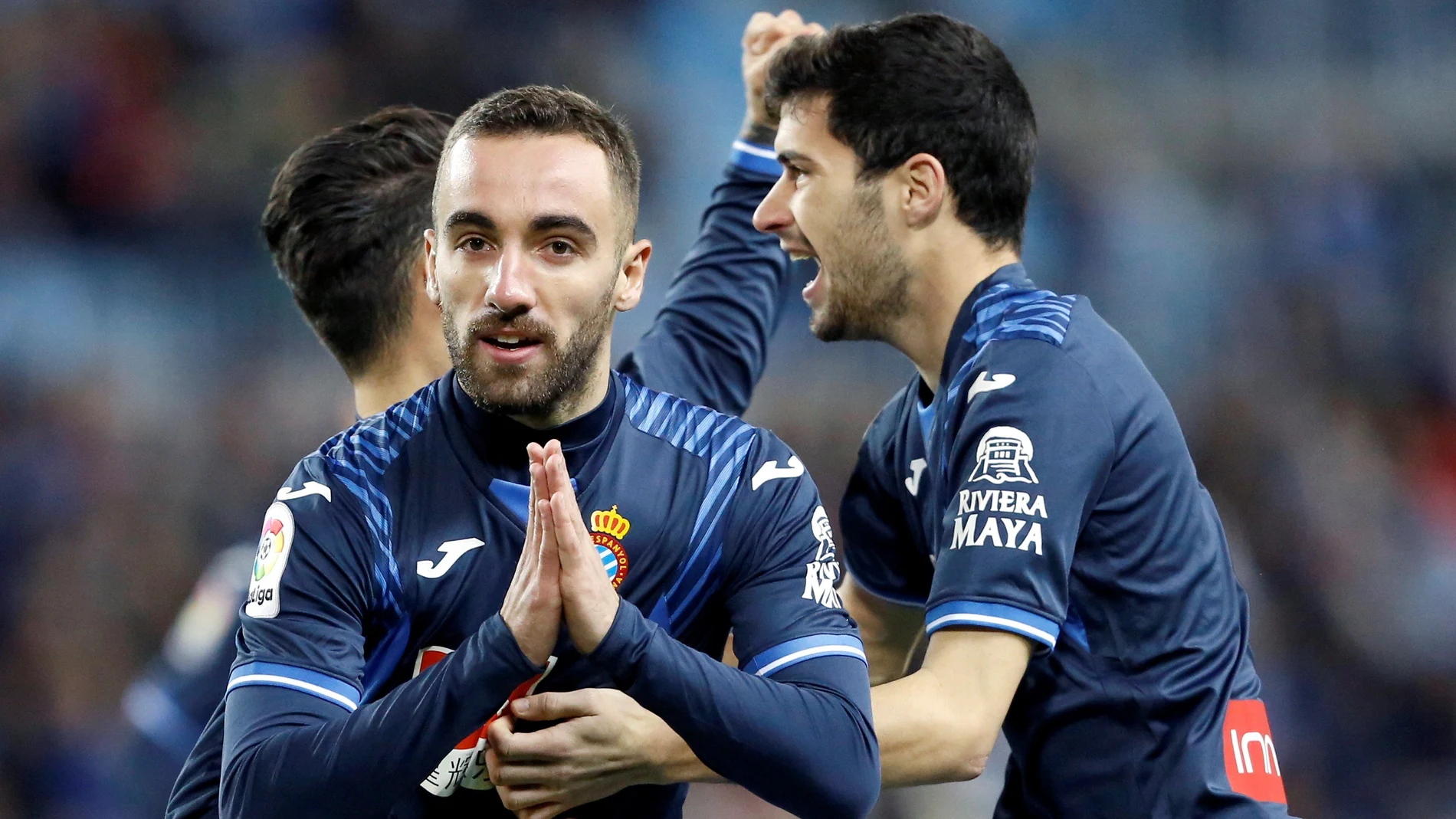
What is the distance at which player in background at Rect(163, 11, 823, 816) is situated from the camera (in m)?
3.29

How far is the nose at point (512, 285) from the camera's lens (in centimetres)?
236

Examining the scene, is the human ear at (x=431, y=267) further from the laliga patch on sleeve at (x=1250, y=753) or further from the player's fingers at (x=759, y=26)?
the laliga patch on sleeve at (x=1250, y=753)

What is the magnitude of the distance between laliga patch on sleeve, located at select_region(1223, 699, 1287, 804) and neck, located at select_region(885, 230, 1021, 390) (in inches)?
35.5

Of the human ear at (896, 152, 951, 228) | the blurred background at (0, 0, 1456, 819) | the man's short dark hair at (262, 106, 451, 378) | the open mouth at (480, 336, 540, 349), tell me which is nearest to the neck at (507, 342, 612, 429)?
the open mouth at (480, 336, 540, 349)

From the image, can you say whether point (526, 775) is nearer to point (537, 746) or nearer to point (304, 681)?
point (537, 746)

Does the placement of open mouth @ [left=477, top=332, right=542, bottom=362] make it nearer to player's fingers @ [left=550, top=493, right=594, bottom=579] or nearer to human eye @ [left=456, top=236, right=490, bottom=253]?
human eye @ [left=456, top=236, right=490, bottom=253]

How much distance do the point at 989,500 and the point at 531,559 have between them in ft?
3.27

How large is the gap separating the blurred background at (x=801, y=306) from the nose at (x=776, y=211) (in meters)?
3.51

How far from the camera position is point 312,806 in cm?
211

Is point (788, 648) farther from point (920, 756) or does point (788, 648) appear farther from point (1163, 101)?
point (1163, 101)

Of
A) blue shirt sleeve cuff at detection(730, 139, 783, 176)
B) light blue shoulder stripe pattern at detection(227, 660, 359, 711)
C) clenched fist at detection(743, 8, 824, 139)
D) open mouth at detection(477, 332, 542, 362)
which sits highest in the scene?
clenched fist at detection(743, 8, 824, 139)

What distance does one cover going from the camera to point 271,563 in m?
2.36

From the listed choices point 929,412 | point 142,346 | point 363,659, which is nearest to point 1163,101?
point 142,346

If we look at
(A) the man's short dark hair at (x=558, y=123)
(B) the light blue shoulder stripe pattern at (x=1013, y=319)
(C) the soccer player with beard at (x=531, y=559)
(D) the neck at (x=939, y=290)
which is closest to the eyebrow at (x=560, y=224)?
(C) the soccer player with beard at (x=531, y=559)
